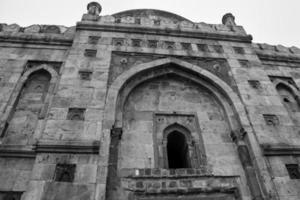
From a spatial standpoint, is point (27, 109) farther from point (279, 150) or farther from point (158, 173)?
point (279, 150)

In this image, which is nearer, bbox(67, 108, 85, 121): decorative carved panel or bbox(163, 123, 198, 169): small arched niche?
bbox(67, 108, 85, 121): decorative carved panel

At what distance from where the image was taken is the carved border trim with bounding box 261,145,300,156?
6.93 m

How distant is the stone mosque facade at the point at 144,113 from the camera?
20.2 feet

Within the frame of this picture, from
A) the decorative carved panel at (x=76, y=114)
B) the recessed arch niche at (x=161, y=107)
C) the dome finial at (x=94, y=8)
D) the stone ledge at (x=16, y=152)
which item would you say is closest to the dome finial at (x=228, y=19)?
the recessed arch niche at (x=161, y=107)

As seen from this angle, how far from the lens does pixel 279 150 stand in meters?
7.00

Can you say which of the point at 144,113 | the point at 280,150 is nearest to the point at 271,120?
the point at 280,150

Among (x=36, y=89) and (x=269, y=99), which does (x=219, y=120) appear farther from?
(x=36, y=89)

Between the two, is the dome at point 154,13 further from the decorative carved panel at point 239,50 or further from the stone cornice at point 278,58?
the stone cornice at point 278,58

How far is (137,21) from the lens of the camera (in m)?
10.7

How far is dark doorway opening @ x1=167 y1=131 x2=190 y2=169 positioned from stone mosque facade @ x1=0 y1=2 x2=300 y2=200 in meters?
0.04

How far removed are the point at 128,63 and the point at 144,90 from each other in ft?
3.69

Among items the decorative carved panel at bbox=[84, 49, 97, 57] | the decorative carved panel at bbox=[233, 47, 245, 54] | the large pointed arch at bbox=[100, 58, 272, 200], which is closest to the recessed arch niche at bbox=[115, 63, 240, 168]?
the large pointed arch at bbox=[100, 58, 272, 200]

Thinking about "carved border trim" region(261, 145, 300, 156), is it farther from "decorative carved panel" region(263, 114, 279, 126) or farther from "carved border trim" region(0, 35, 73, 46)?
"carved border trim" region(0, 35, 73, 46)

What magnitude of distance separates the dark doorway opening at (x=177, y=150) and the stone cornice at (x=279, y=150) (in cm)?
217
